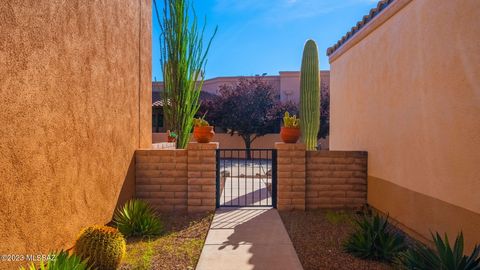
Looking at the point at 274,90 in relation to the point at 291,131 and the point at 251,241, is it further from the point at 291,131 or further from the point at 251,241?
the point at 251,241

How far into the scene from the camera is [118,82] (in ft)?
17.7

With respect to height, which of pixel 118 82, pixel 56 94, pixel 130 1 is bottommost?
pixel 56 94

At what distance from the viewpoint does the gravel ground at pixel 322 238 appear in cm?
385

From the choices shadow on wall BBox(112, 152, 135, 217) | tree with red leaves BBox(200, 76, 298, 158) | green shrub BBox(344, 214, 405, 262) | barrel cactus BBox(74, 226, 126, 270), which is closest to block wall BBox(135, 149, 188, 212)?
shadow on wall BBox(112, 152, 135, 217)

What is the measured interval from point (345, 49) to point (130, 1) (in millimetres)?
5393

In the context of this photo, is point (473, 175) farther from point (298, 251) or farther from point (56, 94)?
point (56, 94)

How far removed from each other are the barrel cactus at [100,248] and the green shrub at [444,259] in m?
3.38

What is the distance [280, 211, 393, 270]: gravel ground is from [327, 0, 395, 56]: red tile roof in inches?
163

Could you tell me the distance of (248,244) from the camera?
4.52 m

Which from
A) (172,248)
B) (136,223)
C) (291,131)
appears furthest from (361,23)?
(136,223)

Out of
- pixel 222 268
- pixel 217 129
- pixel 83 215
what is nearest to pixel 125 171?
pixel 83 215

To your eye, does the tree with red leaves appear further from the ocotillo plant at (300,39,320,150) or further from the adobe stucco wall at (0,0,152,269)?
the adobe stucco wall at (0,0,152,269)

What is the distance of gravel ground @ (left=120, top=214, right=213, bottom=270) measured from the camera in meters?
3.84

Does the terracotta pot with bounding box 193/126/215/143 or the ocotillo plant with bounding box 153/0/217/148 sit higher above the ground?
the ocotillo plant with bounding box 153/0/217/148
